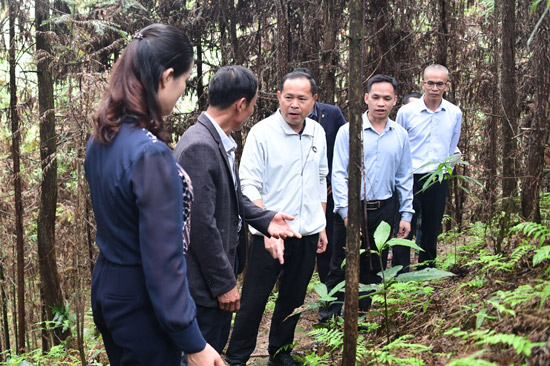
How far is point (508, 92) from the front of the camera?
5.09 metres

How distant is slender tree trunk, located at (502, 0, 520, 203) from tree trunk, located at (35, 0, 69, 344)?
8.17m

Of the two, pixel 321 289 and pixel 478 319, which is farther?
pixel 321 289

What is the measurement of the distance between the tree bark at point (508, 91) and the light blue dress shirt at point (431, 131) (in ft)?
4.95

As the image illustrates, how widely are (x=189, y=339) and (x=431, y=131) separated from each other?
5311mm

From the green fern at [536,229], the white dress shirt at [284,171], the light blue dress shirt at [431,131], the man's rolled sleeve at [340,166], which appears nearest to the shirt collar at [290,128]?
the white dress shirt at [284,171]

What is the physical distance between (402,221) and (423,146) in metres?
1.50

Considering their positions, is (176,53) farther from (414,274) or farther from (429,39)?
(429,39)

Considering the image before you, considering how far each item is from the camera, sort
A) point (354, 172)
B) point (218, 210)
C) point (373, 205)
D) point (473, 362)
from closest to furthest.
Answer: point (473, 362)
point (354, 172)
point (218, 210)
point (373, 205)

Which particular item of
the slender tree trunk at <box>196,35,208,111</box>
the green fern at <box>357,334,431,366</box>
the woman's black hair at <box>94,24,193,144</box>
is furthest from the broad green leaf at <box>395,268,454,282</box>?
the slender tree trunk at <box>196,35,208,111</box>

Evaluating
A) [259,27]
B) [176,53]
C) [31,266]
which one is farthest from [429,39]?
[31,266]

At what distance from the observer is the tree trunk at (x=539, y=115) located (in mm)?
4336

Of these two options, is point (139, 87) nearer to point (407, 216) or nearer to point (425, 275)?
point (425, 275)

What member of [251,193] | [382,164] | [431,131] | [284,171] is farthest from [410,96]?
[251,193]

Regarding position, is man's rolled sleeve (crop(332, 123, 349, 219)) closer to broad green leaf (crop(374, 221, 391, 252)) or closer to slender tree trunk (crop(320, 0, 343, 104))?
broad green leaf (crop(374, 221, 391, 252))
